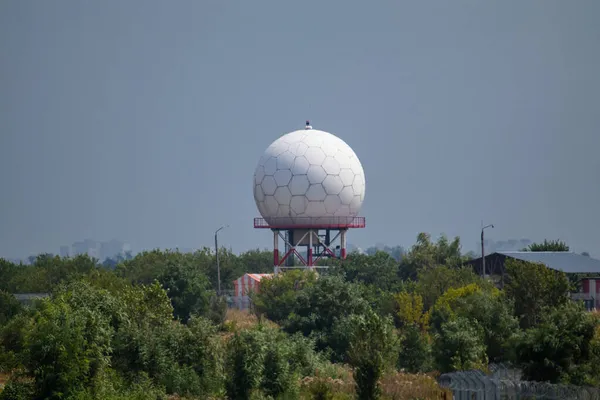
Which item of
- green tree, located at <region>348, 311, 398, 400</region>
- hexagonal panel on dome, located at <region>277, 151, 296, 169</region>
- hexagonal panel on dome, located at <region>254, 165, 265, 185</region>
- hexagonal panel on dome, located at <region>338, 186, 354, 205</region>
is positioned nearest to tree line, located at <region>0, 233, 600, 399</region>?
green tree, located at <region>348, 311, 398, 400</region>

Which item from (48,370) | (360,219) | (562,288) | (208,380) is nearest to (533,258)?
(360,219)

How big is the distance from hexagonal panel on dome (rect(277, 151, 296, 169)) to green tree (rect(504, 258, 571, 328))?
26351 millimetres

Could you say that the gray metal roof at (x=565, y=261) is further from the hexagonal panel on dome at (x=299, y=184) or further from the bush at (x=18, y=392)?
the bush at (x=18, y=392)

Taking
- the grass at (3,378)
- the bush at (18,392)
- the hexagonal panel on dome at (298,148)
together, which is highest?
the hexagonal panel on dome at (298,148)

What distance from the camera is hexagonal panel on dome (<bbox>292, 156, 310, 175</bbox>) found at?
64312mm

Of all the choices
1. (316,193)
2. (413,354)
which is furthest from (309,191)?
(413,354)

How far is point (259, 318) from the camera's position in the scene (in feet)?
170

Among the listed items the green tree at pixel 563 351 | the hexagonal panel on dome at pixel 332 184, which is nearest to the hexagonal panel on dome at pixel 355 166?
the hexagonal panel on dome at pixel 332 184

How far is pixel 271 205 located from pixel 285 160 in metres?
3.23

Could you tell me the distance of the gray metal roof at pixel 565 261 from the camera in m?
55.5

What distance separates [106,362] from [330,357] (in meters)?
13.8

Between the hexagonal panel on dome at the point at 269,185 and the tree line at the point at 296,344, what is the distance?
49.8 feet

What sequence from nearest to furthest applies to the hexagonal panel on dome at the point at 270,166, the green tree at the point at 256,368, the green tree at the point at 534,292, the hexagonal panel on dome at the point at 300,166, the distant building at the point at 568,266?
the green tree at the point at 256,368, the green tree at the point at 534,292, the distant building at the point at 568,266, the hexagonal panel on dome at the point at 300,166, the hexagonal panel on dome at the point at 270,166

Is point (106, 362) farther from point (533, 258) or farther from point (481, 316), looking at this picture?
point (533, 258)
